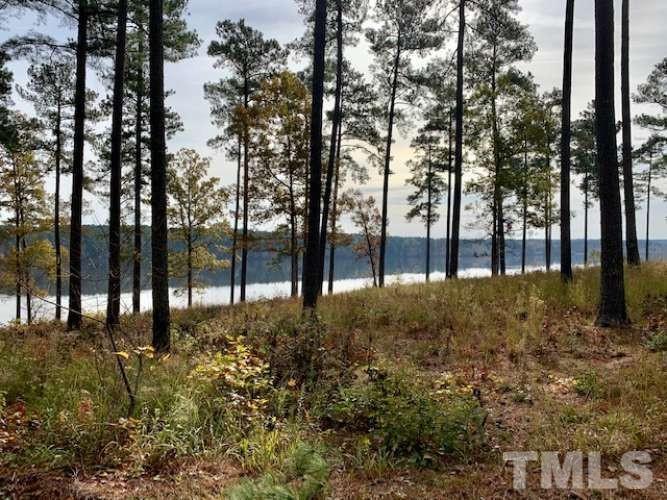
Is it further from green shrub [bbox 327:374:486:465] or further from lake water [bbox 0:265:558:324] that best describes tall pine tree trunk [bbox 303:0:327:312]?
green shrub [bbox 327:374:486:465]

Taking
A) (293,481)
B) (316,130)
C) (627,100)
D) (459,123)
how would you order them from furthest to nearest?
1. (459,123)
2. (627,100)
3. (316,130)
4. (293,481)

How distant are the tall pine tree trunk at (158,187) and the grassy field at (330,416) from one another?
0.92 meters

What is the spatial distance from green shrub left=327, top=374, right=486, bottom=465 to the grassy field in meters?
0.02

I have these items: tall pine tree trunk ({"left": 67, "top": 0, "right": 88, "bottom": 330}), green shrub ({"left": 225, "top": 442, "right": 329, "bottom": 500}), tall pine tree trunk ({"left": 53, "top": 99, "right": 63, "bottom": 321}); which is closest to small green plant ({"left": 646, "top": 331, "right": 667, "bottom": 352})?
green shrub ({"left": 225, "top": 442, "right": 329, "bottom": 500})

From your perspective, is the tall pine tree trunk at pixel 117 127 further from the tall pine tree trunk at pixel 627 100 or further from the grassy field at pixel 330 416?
the tall pine tree trunk at pixel 627 100

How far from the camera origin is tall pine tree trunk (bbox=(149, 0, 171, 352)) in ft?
25.5

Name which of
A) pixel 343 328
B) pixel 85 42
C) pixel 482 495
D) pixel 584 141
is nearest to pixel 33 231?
pixel 85 42

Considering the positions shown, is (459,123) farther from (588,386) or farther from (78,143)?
(78,143)

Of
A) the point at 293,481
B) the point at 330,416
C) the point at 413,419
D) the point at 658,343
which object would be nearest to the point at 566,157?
the point at 658,343

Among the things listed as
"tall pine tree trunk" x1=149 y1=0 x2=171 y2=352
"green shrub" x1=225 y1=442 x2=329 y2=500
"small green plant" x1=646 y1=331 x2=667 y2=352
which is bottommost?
"green shrub" x1=225 y1=442 x2=329 y2=500

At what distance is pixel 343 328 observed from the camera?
8.88m

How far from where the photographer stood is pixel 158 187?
7.87 m

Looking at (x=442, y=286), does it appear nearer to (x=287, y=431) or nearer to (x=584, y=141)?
(x=287, y=431)

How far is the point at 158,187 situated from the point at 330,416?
529 centimetres
